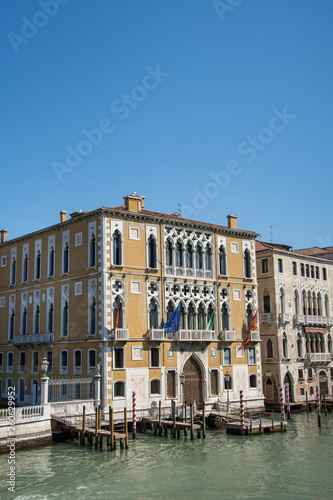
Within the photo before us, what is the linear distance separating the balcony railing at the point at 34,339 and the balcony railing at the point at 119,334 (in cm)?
511

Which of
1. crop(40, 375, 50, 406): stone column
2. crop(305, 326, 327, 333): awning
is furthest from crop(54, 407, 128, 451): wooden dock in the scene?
crop(305, 326, 327, 333): awning

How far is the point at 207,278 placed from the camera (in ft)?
109

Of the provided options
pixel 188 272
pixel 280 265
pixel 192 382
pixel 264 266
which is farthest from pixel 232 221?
pixel 192 382

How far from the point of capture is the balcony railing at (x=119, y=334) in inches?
1117

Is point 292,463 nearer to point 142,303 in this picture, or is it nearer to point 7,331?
point 142,303

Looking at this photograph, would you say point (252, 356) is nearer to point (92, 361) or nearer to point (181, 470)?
point (92, 361)

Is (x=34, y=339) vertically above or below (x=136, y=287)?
below

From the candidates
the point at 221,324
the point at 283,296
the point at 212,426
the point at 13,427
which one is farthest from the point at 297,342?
the point at 13,427

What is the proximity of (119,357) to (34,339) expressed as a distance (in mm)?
6710

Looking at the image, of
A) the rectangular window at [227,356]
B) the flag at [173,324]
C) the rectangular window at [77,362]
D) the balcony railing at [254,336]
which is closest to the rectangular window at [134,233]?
the flag at [173,324]

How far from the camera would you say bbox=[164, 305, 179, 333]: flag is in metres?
30.1

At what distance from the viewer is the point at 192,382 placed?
104ft

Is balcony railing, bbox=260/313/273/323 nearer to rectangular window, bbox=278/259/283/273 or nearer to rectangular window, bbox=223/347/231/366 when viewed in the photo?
rectangular window, bbox=278/259/283/273

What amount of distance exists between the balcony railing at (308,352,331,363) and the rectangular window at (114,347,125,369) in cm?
1714
